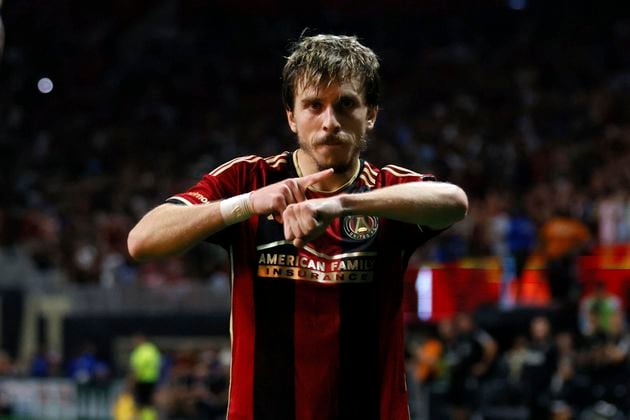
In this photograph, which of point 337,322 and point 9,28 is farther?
point 9,28

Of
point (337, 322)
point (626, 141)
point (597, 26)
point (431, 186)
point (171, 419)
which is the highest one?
point (597, 26)

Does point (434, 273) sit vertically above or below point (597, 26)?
below

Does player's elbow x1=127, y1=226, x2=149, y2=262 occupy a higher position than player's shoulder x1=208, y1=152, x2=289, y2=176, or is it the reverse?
player's shoulder x1=208, y1=152, x2=289, y2=176

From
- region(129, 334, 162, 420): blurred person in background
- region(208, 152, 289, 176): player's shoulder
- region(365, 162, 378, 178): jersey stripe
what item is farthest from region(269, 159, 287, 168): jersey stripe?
region(129, 334, 162, 420): blurred person in background

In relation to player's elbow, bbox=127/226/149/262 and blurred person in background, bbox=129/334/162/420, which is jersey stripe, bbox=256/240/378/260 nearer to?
player's elbow, bbox=127/226/149/262

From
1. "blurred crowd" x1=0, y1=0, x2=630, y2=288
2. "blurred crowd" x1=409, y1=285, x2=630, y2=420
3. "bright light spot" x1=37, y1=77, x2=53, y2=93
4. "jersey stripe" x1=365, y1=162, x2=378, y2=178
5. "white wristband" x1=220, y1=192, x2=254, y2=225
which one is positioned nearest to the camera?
"white wristband" x1=220, y1=192, x2=254, y2=225

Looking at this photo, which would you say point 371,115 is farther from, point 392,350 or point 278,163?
point 392,350

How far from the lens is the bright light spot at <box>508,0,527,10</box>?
2645cm

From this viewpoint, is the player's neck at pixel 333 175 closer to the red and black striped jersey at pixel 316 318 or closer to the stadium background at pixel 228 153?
the red and black striped jersey at pixel 316 318

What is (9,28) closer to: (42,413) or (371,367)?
(42,413)

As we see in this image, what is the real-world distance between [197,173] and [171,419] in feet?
21.9

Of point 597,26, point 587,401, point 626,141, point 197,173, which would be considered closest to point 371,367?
point 587,401

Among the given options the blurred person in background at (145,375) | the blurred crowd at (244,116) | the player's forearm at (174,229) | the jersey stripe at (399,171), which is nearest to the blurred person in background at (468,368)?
the blurred crowd at (244,116)

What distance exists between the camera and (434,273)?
1490cm
